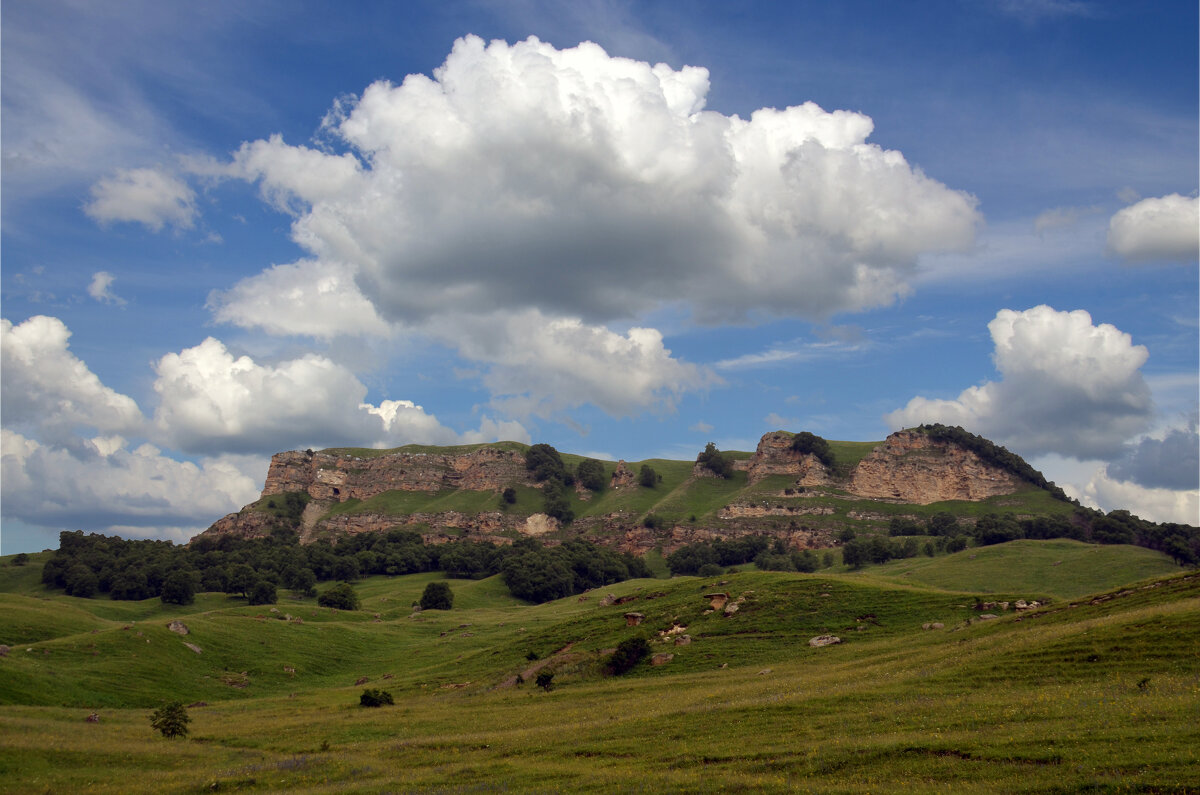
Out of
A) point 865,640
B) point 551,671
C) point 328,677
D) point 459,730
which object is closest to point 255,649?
point 328,677

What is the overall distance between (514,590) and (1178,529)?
13672 cm

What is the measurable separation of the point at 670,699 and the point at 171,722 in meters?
31.9

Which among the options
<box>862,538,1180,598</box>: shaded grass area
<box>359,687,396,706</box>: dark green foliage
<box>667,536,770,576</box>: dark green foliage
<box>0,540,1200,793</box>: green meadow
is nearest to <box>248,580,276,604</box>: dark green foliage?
<box>0,540,1200,793</box>: green meadow

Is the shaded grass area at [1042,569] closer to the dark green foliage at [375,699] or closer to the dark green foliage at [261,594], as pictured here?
the dark green foliage at [375,699]

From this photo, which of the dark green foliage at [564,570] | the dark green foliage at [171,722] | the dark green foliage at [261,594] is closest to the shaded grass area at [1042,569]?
the dark green foliage at [564,570]

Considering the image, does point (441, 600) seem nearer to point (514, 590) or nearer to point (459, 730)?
point (514, 590)

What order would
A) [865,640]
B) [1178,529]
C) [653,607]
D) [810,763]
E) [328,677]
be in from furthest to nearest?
[1178,529], [328,677], [653,607], [865,640], [810,763]

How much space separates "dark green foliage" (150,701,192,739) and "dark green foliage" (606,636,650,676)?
1250 inches

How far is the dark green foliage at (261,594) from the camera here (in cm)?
13850

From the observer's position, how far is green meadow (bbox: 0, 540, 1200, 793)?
23047mm

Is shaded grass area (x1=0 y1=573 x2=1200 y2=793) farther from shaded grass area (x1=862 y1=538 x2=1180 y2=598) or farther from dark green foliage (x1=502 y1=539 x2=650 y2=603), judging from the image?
dark green foliage (x1=502 y1=539 x2=650 y2=603)

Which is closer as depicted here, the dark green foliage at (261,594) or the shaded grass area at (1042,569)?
the shaded grass area at (1042,569)

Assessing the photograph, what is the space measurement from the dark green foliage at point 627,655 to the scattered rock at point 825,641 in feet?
47.4

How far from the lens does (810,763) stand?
24125mm
